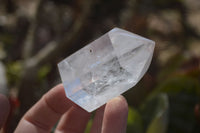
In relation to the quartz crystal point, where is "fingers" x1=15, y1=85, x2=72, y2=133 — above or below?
below

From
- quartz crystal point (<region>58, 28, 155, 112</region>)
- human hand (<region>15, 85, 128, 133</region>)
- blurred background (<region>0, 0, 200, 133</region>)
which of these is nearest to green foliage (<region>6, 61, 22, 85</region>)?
blurred background (<region>0, 0, 200, 133</region>)

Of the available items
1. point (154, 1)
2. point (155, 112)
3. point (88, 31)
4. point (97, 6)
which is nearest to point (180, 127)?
point (155, 112)

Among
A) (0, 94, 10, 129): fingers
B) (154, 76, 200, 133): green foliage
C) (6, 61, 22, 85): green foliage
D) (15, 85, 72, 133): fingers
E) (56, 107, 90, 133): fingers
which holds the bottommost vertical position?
(154, 76, 200, 133): green foliage

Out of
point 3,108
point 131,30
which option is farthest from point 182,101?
point 3,108

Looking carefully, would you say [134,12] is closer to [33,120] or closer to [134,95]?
[134,95]

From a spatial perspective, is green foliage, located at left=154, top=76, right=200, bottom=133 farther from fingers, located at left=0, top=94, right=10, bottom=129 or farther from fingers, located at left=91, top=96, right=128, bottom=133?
fingers, located at left=0, top=94, right=10, bottom=129

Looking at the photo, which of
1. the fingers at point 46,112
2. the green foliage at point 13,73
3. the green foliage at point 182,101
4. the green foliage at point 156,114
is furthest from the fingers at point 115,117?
the green foliage at point 13,73

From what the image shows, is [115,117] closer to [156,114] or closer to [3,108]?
[3,108]

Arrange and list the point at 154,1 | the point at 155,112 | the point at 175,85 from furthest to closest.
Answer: the point at 154,1 → the point at 175,85 → the point at 155,112
